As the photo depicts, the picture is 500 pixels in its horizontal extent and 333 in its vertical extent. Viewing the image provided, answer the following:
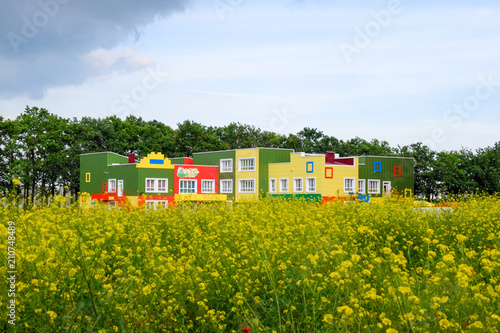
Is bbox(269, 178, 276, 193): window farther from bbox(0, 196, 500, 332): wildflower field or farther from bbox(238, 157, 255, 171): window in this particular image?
bbox(0, 196, 500, 332): wildflower field

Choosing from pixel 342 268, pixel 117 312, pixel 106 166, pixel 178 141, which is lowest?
pixel 117 312

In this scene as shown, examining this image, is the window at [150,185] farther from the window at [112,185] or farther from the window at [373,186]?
the window at [373,186]

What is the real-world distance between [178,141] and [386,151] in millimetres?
28613

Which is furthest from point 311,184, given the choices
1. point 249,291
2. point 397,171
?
point 249,291

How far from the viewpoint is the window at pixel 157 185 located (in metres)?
44.6

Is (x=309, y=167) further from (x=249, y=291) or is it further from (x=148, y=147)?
(x=249, y=291)

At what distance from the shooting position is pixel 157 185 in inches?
1778

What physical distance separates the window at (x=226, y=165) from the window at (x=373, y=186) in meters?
13.8

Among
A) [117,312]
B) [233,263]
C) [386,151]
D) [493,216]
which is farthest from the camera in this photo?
[386,151]

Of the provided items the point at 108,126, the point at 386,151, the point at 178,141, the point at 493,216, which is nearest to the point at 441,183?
the point at 386,151

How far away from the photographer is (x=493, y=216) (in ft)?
39.0

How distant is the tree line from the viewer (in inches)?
2010

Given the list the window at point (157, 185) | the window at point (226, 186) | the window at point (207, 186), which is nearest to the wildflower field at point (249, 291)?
the window at point (157, 185)

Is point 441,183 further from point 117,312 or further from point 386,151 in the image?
point 117,312
